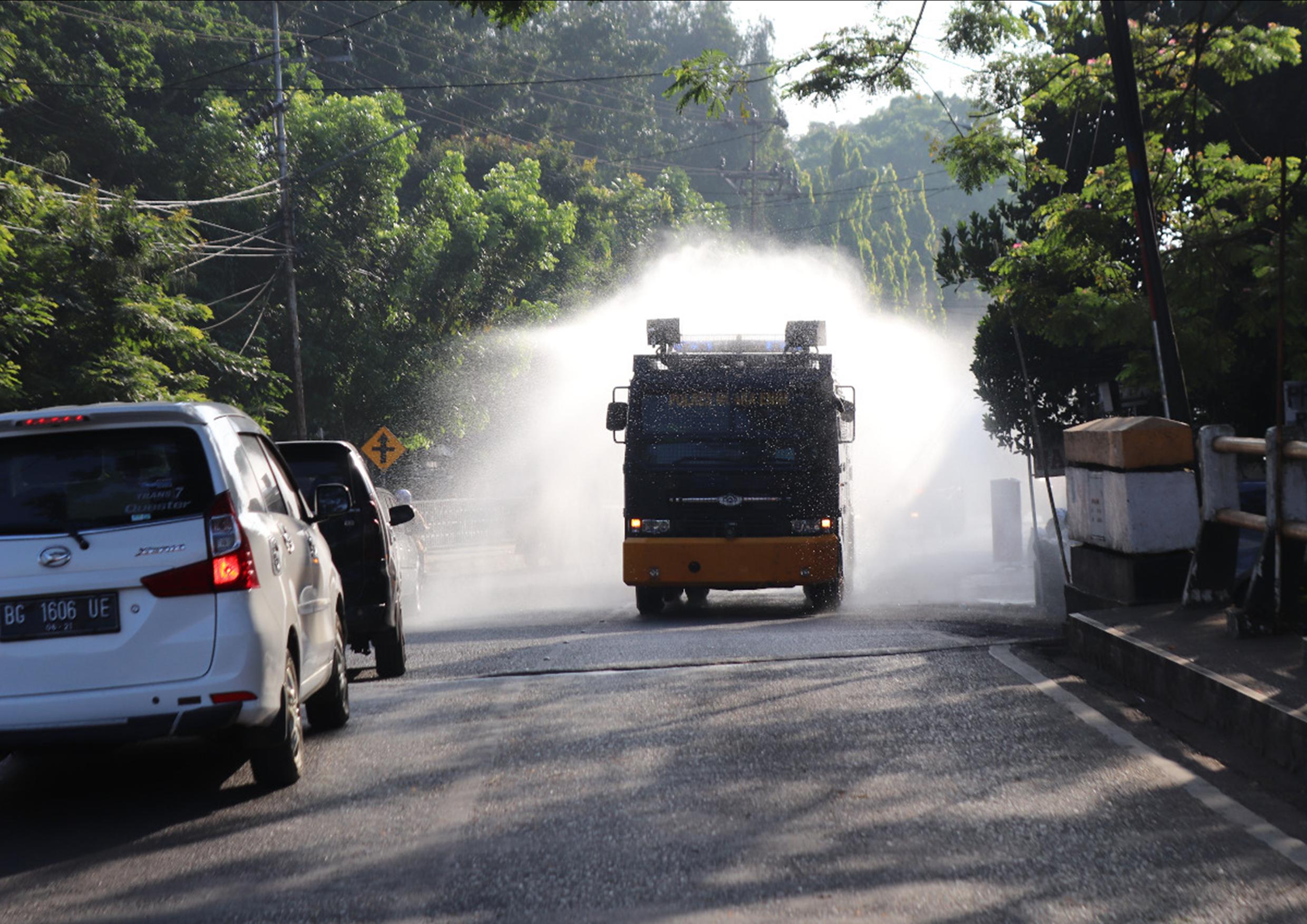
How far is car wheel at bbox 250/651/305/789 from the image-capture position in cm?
638

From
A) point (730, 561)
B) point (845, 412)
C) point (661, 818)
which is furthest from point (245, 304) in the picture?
point (661, 818)

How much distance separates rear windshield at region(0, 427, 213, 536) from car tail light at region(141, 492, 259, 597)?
0.28ft

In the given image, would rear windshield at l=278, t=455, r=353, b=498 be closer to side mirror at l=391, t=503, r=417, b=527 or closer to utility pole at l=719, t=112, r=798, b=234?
side mirror at l=391, t=503, r=417, b=527

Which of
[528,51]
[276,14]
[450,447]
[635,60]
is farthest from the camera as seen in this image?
[635,60]

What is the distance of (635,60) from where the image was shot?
2768 inches

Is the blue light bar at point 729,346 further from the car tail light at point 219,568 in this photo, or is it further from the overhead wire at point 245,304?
the overhead wire at point 245,304

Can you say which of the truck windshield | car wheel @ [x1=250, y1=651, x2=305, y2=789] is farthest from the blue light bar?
car wheel @ [x1=250, y1=651, x2=305, y2=789]

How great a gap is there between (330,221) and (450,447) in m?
11.6

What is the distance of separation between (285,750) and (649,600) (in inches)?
392

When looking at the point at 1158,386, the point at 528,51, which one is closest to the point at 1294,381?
the point at 1158,386

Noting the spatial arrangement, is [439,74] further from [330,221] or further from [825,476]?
[825,476]

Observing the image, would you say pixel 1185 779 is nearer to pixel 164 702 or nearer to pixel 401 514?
pixel 164 702

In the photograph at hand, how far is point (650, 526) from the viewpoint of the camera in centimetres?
1565

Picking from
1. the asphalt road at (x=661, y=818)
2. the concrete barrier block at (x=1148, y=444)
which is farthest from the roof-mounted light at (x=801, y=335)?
the asphalt road at (x=661, y=818)
